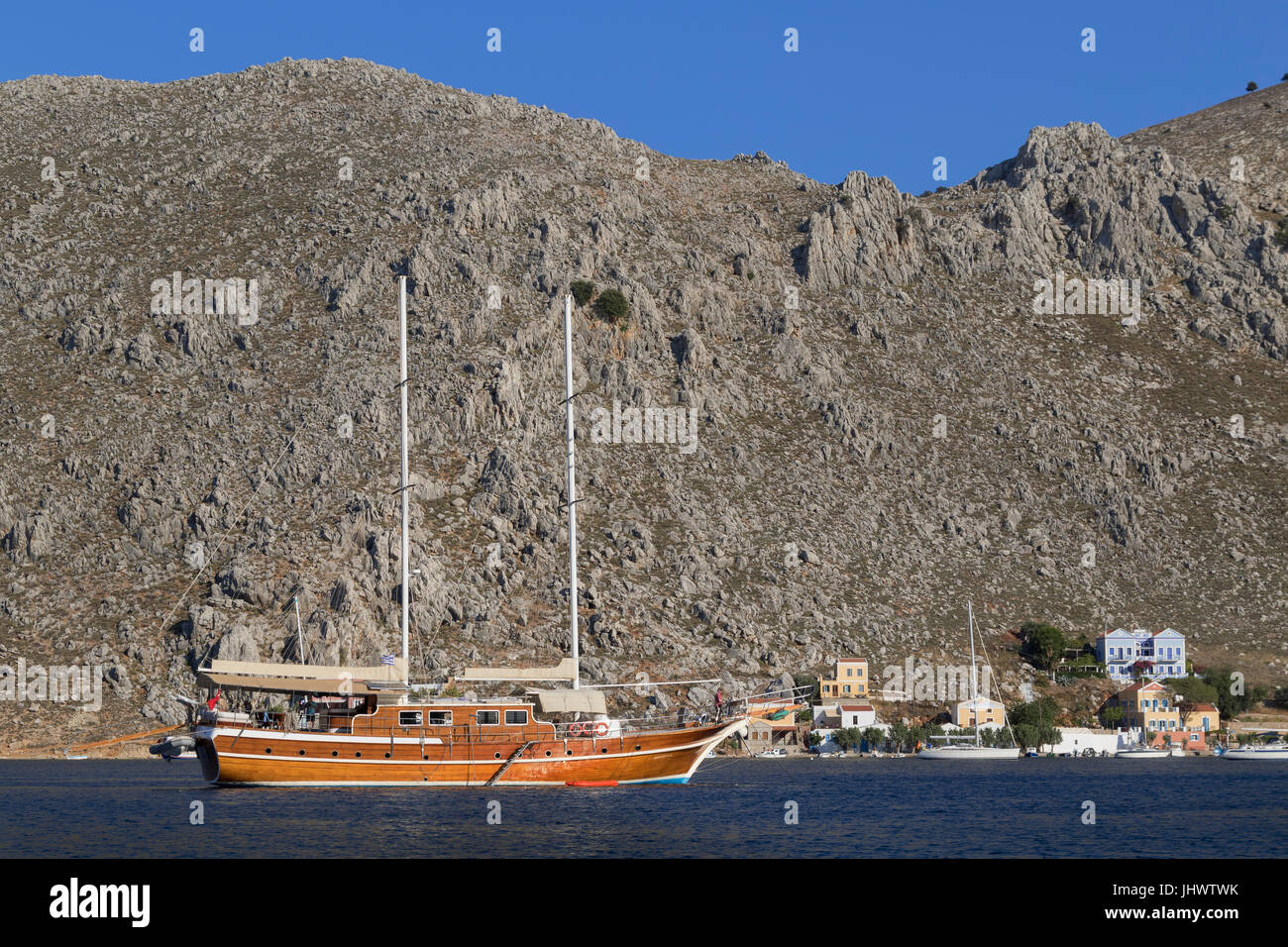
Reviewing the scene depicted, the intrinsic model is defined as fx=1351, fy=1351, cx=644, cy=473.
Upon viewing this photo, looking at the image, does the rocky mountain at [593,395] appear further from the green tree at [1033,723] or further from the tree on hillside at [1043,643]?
the green tree at [1033,723]

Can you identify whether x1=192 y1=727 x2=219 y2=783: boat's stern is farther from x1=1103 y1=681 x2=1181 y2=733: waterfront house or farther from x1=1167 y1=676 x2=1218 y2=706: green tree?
x1=1167 y1=676 x2=1218 y2=706: green tree

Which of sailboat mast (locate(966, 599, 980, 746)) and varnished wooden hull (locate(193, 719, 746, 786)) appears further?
sailboat mast (locate(966, 599, 980, 746))

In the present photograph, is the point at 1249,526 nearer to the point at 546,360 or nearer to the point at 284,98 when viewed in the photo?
the point at 546,360

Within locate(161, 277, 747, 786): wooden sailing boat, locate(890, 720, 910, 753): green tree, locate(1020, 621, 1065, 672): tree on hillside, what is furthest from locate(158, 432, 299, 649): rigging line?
locate(1020, 621, 1065, 672): tree on hillside

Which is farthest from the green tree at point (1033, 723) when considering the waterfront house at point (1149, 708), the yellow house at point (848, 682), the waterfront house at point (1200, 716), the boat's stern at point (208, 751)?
the boat's stern at point (208, 751)

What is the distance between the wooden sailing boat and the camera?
2788 inches

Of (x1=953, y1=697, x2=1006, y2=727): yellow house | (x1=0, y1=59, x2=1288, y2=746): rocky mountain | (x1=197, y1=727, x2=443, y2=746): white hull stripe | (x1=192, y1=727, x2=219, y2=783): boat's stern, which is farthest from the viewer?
(x1=953, y1=697, x2=1006, y2=727): yellow house

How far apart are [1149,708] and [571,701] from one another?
8677 cm

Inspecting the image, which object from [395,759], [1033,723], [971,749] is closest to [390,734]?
[395,759]

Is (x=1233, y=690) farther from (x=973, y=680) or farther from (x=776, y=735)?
(x=776, y=735)

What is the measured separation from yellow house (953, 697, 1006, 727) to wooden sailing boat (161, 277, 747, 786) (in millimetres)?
66028

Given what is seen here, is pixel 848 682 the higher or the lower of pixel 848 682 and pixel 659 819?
the lower

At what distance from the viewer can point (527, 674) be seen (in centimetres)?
7306

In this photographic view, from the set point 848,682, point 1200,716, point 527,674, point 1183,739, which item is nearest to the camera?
point 527,674
